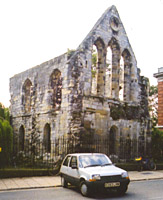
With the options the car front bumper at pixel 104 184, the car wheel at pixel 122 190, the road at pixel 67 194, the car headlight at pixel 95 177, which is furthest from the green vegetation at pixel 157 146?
the car headlight at pixel 95 177

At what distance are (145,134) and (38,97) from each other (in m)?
8.58

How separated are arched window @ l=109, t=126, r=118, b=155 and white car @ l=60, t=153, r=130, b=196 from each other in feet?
28.6

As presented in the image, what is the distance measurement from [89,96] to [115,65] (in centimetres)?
376

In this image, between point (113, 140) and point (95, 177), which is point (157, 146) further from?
point (95, 177)

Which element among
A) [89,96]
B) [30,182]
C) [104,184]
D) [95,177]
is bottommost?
[30,182]

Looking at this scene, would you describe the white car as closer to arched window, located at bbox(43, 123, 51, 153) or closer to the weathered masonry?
the weathered masonry

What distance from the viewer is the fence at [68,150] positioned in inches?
709

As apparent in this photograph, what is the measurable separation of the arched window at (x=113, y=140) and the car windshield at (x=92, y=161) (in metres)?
8.72

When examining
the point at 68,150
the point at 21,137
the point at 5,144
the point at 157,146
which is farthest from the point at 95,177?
the point at 21,137

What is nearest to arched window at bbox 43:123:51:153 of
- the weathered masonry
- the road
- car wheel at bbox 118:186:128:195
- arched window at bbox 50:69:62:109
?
the weathered masonry

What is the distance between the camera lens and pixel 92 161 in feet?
37.9

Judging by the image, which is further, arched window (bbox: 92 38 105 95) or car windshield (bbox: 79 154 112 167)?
arched window (bbox: 92 38 105 95)

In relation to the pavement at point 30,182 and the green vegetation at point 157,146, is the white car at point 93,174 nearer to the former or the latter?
the pavement at point 30,182

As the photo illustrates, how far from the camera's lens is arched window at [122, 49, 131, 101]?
21.9 metres
